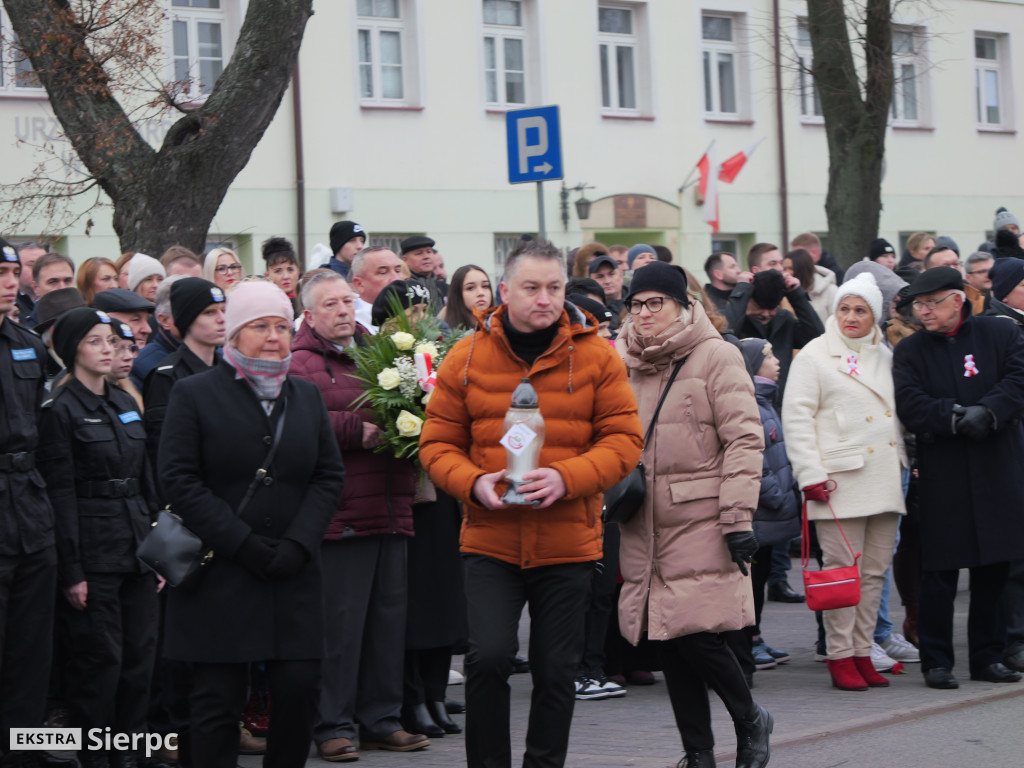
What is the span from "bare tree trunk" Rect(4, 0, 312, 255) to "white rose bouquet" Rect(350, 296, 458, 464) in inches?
197

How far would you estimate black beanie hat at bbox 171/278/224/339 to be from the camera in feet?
21.8

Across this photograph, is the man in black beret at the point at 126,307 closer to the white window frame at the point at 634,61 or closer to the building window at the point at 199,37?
Result: the building window at the point at 199,37

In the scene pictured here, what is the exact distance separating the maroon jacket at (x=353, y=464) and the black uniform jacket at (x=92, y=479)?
86 cm

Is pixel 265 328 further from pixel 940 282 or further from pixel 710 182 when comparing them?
pixel 710 182

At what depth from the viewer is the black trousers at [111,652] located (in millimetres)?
6379

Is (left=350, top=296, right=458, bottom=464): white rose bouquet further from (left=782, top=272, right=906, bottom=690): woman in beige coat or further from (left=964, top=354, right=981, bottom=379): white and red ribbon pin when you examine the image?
(left=964, top=354, right=981, bottom=379): white and red ribbon pin

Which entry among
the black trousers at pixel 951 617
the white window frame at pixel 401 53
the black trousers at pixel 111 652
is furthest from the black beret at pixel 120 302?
the white window frame at pixel 401 53

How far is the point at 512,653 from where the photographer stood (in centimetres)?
569

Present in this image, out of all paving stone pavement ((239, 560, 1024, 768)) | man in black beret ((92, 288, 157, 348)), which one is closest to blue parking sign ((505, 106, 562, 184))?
paving stone pavement ((239, 560, 1024, 768))

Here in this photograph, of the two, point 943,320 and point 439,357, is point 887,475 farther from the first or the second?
point 439,357

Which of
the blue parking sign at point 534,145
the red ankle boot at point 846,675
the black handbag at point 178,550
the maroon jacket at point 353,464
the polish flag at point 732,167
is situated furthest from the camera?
the polish flag at point 732,167

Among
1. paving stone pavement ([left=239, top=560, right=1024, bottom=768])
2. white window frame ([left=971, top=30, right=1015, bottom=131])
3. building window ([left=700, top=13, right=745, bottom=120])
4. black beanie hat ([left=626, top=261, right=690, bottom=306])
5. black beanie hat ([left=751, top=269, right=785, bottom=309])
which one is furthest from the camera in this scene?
white window frame ([left=971, top=30, right=1015, bottom=131])

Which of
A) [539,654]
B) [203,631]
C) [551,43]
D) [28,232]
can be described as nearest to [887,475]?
[539,654]

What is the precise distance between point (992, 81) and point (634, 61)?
873cm
